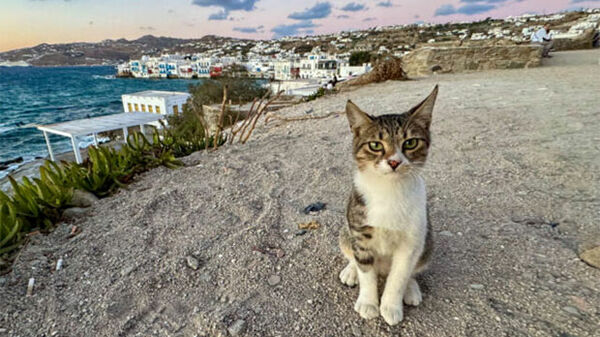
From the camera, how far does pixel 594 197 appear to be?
2693 millimetres

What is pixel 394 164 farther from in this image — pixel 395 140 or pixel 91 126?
Result: pixel 91 126

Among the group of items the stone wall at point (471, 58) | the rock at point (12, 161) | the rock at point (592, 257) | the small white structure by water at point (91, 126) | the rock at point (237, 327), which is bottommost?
the rock at point (12, 161)

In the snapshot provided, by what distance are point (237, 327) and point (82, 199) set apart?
2447 mm

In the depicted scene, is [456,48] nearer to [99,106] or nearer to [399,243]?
[399,243]

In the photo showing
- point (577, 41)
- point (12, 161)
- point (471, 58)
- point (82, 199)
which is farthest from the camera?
point (577, 41)

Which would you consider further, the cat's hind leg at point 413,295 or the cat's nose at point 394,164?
the cat's hind leg at point 413,295

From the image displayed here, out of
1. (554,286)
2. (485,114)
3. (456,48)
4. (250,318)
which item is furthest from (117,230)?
(456,48)

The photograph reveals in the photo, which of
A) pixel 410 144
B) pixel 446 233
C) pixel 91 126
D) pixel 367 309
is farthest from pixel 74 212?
pixel 91 126

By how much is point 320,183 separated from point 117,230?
207 cm

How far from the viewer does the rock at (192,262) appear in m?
2.22

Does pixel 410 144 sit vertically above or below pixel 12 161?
above

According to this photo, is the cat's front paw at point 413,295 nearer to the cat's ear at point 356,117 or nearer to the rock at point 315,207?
the cat's ear at point 356,117

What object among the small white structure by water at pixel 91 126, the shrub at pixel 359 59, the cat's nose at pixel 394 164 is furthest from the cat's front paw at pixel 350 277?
the shrub at pixel 359 59

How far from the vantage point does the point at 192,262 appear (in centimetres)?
226
